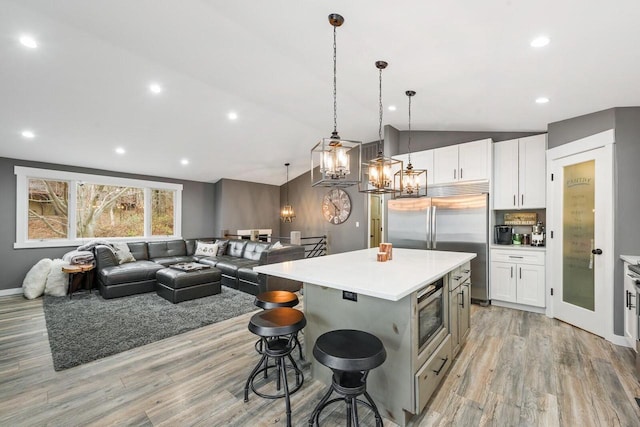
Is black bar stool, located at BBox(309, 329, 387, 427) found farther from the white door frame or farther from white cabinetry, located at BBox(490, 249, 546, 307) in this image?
white cabinetry, located at BBox(490, 249, 546, 307)

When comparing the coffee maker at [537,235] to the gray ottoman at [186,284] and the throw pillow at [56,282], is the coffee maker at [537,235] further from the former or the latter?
the throw pillow at [56,282]

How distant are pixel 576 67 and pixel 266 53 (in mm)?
2810

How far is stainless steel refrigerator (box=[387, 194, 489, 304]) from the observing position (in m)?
4.11

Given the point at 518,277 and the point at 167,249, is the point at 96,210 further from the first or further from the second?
the point at 518,277

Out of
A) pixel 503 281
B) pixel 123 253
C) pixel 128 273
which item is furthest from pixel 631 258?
pixel 123 253

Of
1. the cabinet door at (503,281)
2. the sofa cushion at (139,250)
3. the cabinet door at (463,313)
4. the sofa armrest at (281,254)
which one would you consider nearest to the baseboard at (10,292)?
the sofa cushion at (139,250)

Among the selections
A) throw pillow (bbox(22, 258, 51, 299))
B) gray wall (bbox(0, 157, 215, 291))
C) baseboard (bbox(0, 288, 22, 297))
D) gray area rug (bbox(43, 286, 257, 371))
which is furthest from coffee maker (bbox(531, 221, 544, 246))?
baseboard (bbox(0, 288, 22, 297))

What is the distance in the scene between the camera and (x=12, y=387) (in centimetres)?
217

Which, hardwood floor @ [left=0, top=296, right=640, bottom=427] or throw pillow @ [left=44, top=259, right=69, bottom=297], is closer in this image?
hardwood floor @ [left=0, top=296, right=640, bottom=427]

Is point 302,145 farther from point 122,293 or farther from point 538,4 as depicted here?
point 538,4

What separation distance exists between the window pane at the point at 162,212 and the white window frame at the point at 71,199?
0.09 meters

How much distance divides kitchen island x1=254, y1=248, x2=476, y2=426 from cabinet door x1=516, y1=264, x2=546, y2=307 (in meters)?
2.24

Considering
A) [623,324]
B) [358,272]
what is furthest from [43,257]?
[623,324]

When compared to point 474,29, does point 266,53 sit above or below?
above
